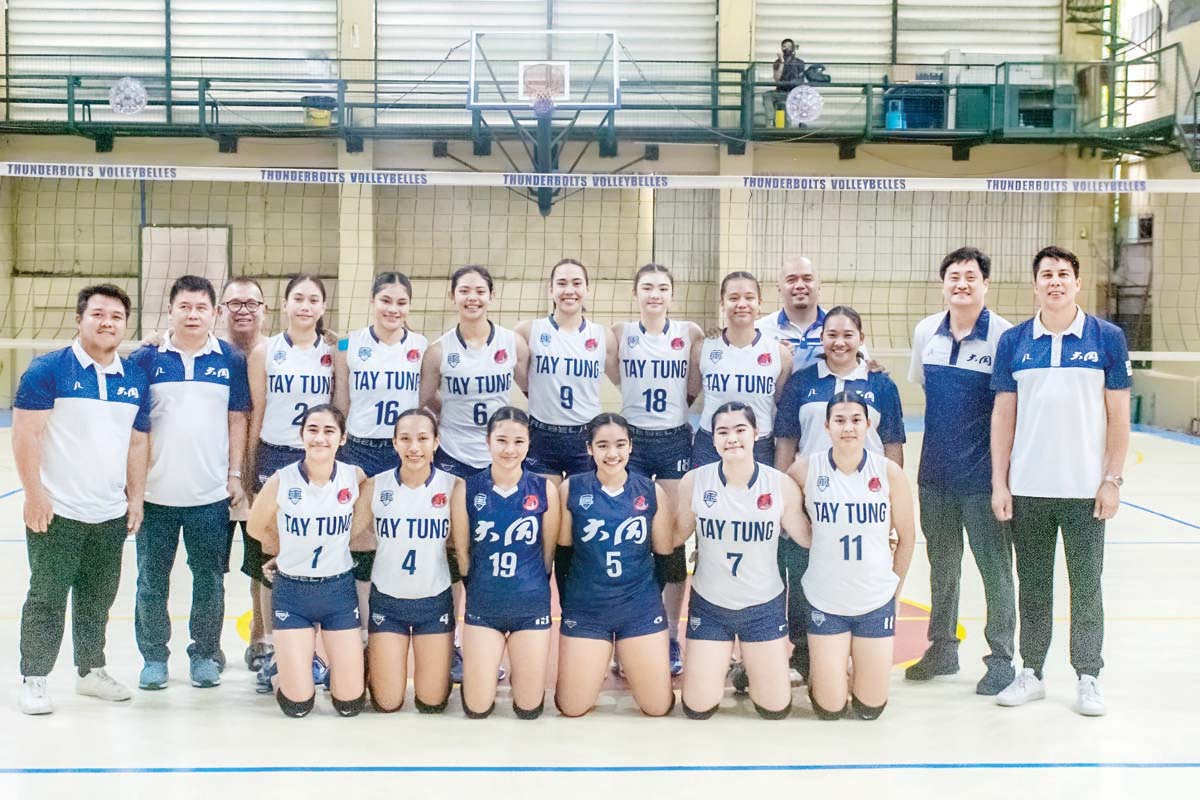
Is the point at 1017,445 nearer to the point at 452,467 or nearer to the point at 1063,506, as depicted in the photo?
the point at 1063,506

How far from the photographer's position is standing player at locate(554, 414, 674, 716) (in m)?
4.62

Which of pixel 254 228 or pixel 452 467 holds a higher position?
pixel 254 228

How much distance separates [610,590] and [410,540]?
0.81 meters

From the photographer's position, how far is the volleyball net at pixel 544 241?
647 inches

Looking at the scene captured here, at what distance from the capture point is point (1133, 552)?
8.08m

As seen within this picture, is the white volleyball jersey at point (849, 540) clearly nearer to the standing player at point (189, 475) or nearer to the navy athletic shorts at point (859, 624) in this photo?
the navy athletic shorts at point (859, 624)

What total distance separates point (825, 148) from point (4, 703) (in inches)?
564

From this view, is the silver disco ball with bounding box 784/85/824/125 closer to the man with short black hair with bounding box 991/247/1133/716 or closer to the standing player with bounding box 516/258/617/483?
Answer: the standing player with bounding box 516/258/617/483

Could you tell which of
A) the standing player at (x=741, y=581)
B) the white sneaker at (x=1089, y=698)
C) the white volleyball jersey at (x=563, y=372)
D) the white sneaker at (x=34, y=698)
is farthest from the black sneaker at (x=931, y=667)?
the white sneaker at (x=34, y=698)

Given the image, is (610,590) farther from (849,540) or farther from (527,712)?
(849,540)

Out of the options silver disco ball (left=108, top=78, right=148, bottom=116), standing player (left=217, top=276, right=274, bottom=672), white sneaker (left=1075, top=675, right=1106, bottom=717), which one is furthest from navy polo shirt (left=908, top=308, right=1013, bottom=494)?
silver disco ball (left=108, top=78, right=148, bottom=116)

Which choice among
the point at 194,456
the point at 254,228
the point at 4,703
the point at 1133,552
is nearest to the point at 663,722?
the point at 194,456

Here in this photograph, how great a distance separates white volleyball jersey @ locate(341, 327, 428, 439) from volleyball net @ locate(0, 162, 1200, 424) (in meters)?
11.1

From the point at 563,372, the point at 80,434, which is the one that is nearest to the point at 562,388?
the point at 563,372
